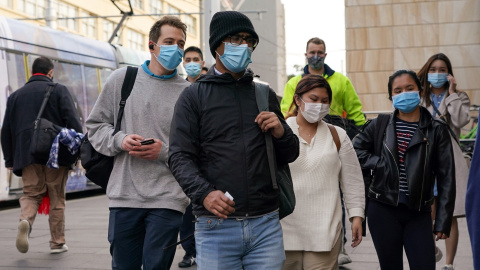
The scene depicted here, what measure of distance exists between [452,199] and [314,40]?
106 inches

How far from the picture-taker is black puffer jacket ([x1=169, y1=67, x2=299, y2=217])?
3357 millimetres

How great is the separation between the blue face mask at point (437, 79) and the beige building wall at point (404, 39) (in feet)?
41.8

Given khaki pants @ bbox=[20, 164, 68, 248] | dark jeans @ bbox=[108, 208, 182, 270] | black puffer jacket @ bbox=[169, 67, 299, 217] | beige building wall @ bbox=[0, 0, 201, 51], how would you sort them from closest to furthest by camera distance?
black puffer jacket @ bbox=[169, 67, 299, 217] < dark jeans @ bbox=[108, 208, 182, 270] < khaki pants @ bbox=[20, 164, 68, 248] < beige building wall @ bbox=[0, 0, 201, 51]

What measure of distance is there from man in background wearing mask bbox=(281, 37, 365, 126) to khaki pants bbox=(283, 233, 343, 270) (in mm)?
2729

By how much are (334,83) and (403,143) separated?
230 cm

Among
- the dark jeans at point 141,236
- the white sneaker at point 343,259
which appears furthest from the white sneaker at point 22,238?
the dark jeans at point 141,236

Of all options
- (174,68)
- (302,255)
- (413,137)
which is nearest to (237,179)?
(302,255)

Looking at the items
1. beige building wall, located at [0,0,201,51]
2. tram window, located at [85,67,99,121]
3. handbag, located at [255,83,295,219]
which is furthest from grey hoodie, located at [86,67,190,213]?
beige building wall, located at [0,0,201,51]

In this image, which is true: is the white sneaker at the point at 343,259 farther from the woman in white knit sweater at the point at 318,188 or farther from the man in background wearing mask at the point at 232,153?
the man in background wearing mask at the point at 232,153

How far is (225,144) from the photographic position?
3387mm

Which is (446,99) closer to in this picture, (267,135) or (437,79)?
(437,79)

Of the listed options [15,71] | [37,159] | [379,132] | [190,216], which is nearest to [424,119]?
[379,132]

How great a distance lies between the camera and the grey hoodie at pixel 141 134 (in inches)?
169

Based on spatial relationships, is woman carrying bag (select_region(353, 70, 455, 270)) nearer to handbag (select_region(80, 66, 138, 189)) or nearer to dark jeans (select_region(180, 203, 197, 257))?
handbag (select_region(80, 66, 138, 189))
